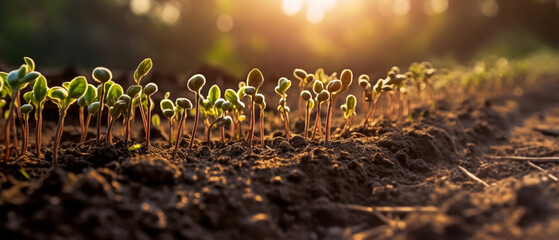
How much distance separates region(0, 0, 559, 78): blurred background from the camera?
1348 cm

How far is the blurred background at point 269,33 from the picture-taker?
13.5 meters

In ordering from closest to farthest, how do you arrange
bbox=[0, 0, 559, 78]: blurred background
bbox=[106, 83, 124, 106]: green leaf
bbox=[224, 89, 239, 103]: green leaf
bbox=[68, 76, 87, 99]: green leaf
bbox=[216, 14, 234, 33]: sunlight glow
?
bbox=[68, 76, 87, 99]: green leaf
bbox=[106, 83, 124, 106]: green leaf
bbox=[224, 89, 239, 103]: green leaf
bbox=[0, 0, 559, 78]: blurred background
bbox=[216, 14, 234, 33]: sunlight glow

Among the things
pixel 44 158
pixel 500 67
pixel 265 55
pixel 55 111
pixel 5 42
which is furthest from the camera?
pixel 5 42

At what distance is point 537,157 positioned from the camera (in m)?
2.50

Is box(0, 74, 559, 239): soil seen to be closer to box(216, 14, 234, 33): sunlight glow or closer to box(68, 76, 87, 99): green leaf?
box(68, 76, 87, 99): green leaf

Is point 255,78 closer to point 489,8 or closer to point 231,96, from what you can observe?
point 231,96

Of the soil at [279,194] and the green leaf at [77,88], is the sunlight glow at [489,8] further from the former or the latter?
the green leaf at [77,88]

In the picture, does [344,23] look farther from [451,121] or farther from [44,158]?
[44,158]

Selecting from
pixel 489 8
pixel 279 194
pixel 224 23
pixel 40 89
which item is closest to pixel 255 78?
pixel 279 194

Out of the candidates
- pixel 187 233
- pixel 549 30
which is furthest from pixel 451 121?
pixel 549 30

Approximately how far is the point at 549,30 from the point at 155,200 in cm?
2562

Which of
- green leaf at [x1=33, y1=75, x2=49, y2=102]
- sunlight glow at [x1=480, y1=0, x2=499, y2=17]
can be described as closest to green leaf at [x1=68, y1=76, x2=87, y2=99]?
green leaf at [x1=33, y1=75, x2=49, y2=102]

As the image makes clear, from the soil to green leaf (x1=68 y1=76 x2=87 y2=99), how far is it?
28 cm

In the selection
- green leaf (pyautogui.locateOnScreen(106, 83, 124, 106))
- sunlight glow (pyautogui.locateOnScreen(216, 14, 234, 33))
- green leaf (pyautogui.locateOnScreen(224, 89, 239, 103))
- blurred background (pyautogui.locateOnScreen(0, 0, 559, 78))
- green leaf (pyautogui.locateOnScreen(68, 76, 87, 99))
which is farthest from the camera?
sunlight glow (pyautogui.locateOnScreen(216, 14, 234, 33))
